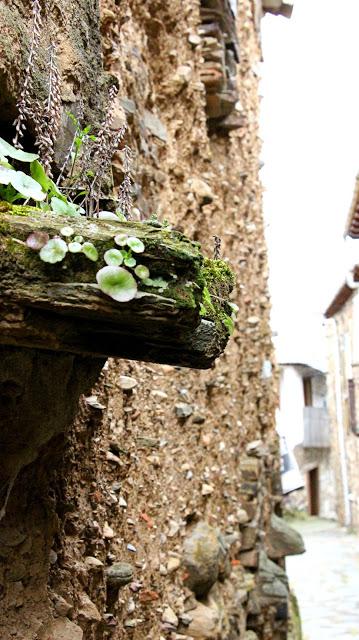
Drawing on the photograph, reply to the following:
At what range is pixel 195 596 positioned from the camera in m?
3.36

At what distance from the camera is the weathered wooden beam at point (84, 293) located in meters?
1.01

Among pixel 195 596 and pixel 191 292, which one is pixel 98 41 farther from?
pixel 195 596

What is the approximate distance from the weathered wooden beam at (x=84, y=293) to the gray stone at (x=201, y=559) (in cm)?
234

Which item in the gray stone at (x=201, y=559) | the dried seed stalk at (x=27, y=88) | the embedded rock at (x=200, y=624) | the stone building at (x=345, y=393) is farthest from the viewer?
the stone building at (x=345, y=393)

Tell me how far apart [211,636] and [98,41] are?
95.9 inches

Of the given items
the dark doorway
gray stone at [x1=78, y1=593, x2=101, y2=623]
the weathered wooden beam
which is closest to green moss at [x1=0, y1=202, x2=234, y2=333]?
the weathered wooden beam

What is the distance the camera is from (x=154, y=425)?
292 cm

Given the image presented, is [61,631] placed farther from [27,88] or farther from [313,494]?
[313,494]

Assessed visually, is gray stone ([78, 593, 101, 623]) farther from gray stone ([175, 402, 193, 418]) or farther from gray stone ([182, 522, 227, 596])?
gray stone ([175, 402, 193, 418])

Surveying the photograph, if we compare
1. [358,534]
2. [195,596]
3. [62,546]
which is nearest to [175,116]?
[195,596]

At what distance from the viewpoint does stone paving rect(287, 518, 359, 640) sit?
8.59m

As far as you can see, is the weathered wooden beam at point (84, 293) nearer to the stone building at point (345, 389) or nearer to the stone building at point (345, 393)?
the stone building at point (345, 389)

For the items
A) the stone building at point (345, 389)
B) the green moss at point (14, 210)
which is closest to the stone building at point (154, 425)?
the green moss at point (14, 210)

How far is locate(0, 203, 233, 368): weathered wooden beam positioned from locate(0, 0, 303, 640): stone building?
0.10 meters
